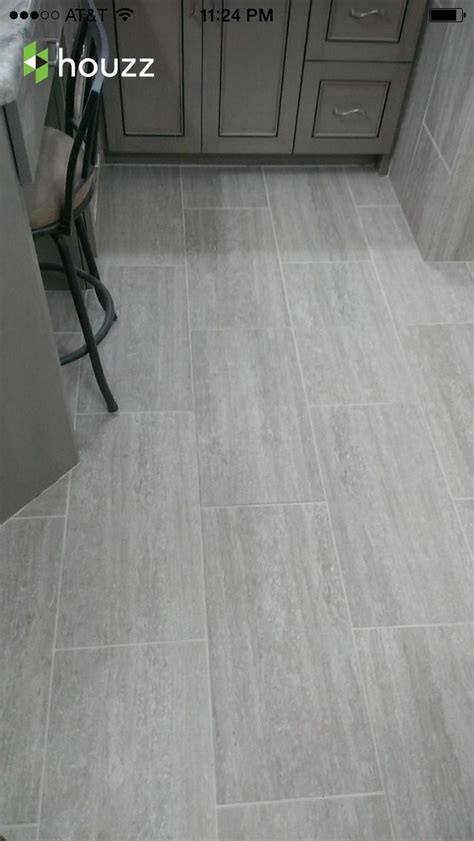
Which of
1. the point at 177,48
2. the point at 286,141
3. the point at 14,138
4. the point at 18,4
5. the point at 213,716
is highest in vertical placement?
the point at 18,4

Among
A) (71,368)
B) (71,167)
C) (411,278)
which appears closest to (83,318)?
(71,368)

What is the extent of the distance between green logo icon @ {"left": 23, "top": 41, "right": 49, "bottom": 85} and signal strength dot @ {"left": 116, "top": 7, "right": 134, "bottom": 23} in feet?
3.10

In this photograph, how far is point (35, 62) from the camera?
136cm

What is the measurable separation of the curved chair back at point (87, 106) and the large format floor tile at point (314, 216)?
914 millimetres

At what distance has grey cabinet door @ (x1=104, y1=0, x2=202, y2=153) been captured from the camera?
2273 mm

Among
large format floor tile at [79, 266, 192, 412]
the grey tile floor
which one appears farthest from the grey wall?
large format floor tile at [79, 266, 192, 412]

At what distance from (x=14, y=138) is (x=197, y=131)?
1462mm

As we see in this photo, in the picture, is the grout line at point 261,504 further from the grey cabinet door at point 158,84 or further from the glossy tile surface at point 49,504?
the grey cabinet door at point 158,84

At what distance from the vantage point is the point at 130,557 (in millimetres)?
1711

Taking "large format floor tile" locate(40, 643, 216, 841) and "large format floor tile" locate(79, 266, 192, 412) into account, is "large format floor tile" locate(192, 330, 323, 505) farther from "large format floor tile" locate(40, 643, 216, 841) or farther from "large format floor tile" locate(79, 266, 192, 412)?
"large format floor tile" locate(40, 643, 216, 841)

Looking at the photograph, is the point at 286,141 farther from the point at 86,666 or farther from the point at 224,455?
the point at 86,666

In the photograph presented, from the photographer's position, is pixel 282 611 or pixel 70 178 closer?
pixel 70 178

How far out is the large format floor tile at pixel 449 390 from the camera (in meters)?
1.95

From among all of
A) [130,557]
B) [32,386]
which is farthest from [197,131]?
[130,557]
